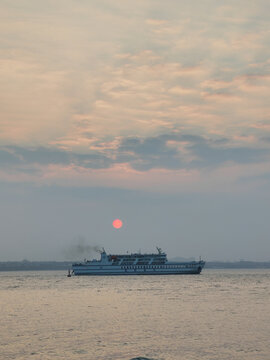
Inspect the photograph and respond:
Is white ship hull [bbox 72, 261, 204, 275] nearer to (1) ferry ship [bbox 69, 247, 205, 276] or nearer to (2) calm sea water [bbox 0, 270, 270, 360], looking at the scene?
(1) ferry ship [bbox 69, 247, 205, 276]

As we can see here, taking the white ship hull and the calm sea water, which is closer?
the calm sea water

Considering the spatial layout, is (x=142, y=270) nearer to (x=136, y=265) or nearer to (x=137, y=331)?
(x=136, y=265)

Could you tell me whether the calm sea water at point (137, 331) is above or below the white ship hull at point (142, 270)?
below

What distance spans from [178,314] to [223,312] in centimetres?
671

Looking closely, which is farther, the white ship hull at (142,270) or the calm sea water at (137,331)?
the white ship hull at (142,270)

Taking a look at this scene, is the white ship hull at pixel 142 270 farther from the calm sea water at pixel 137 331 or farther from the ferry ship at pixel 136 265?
the calm sea water at pixel 137 331

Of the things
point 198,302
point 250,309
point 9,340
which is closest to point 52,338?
point 9,340

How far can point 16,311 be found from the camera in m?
72.6

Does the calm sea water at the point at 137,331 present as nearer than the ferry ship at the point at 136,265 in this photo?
Yes

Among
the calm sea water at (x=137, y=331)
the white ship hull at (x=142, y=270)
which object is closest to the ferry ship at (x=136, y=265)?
the white ship hull at (x=142, y=270)

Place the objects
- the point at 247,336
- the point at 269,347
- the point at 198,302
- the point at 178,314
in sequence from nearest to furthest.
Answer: the point at 269,347, the point at 247,336, the point at 178,314, the point at 198,302

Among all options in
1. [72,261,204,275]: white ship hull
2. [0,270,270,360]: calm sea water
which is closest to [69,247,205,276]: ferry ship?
[72,261,204,275]: white ship hull

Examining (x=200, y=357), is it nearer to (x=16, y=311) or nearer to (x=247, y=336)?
(x=247, y=336)

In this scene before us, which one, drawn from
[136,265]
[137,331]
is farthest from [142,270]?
[137,331]
